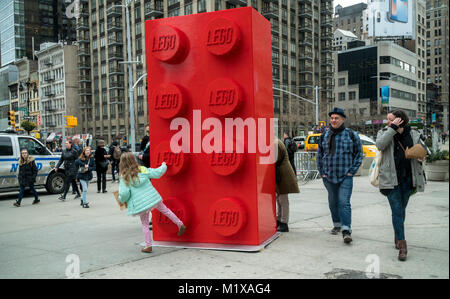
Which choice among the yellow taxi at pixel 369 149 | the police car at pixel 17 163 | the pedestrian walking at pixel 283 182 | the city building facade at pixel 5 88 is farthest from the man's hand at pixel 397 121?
the city building facade at pixel 5 88

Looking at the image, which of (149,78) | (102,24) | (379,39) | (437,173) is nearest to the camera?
(149,78)

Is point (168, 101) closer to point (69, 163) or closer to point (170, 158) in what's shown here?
point (170, 158)

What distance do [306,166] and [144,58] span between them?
5654 centimetres

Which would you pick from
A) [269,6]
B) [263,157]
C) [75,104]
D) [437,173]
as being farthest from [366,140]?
[75,104]

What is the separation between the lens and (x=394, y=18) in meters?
62.4

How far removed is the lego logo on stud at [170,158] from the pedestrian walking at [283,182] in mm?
1669

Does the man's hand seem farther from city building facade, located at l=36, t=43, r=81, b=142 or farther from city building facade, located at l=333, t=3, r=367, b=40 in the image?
city building facade, located at l=333, t=3, r=367, b=40

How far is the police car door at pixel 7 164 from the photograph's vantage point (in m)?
12.7

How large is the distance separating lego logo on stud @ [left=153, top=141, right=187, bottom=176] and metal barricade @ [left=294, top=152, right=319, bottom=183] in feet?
33.6

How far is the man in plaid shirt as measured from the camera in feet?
19.3

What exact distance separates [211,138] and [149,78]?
4.69 ft

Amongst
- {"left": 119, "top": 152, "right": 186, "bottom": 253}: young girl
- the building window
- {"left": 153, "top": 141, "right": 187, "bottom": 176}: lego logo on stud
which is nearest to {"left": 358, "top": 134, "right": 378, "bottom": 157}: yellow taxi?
{"left": 153, "top": 141, "right": 187, "bottom": 176}: lego logo on stud
